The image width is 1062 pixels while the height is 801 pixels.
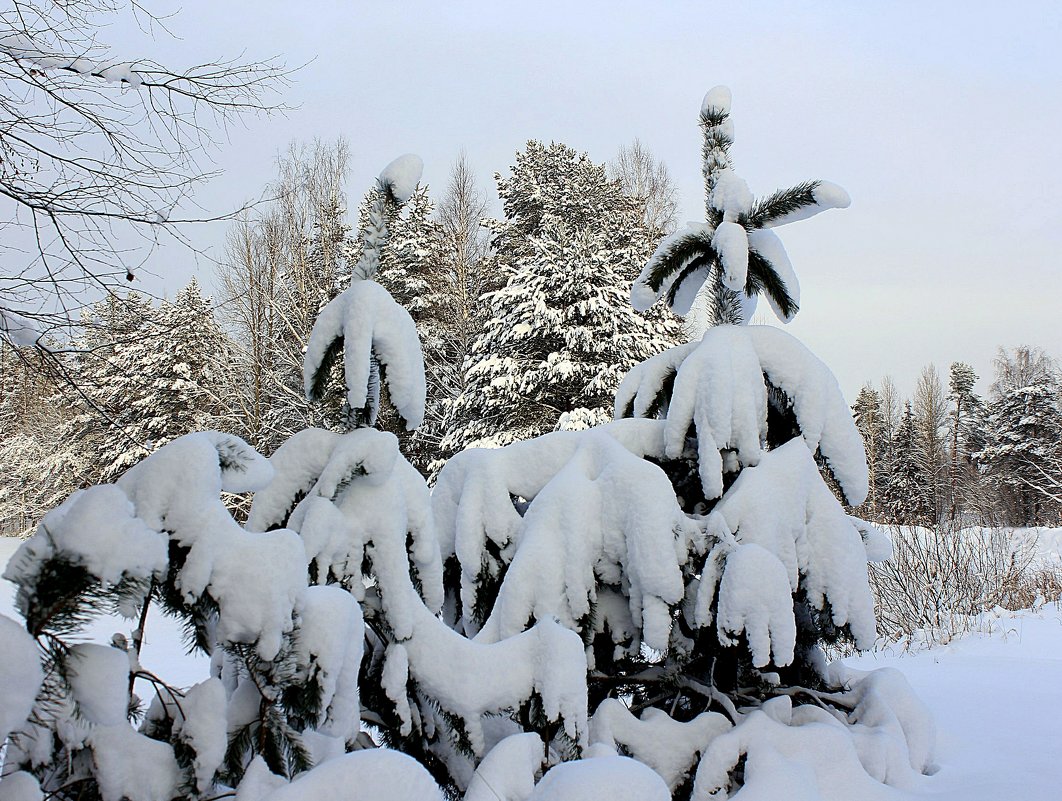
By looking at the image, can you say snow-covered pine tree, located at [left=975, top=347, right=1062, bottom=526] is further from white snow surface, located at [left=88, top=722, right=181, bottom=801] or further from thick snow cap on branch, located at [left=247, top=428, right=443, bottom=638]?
white snow surface, located at [left=88, top=722, right=181, bottom=801]

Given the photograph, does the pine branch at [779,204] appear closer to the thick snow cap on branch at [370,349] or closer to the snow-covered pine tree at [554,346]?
the thick snow cap on branch at [370,349]

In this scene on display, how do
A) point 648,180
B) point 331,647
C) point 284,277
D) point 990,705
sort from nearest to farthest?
point 331,647
point 990,705
point 284,277
point 648,180

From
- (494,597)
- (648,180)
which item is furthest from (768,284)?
(648,180)

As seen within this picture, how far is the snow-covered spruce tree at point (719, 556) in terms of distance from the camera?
7.93 feet

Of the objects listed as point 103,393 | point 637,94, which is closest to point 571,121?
point 637,94

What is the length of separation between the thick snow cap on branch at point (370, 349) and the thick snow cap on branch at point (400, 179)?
0.84 ft

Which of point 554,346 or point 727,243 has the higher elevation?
point 554,346

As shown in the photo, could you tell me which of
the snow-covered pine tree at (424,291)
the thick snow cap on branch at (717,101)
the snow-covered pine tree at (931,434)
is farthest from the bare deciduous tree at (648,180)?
the thick snow cap on branch at (717,101)

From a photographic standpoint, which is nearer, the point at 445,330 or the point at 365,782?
the point at 365,782

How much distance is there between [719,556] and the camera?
2473mm

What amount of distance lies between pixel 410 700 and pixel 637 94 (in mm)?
9953

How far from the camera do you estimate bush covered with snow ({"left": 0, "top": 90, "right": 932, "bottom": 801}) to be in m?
1.23

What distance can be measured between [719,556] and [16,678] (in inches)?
80.1

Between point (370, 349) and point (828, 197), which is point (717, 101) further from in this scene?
point (370, 349)
